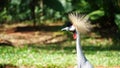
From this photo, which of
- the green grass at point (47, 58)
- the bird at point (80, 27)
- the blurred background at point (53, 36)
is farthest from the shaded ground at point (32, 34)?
the bird at point (80, 27)

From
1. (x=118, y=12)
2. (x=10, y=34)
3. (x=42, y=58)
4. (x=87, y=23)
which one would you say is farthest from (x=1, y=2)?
(x=87, y=23)

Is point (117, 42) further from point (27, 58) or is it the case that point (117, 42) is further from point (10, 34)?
point (27, 58)

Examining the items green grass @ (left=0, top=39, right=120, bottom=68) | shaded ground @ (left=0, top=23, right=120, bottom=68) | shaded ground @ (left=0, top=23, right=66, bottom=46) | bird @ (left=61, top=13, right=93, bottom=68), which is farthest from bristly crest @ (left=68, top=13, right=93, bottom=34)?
shaded ground @ (left=0, top=23, right=66, bottom=46)

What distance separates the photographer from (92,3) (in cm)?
1753

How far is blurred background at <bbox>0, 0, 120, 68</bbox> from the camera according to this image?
10.2 m

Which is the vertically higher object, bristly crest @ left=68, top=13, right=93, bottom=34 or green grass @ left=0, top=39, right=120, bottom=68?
bristly crest @ left=68, top=13, right=93, bottom=34

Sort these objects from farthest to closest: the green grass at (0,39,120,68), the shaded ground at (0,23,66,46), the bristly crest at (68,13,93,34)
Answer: the shaded ground at (0,23,66,46) < the green grass at (0,39,120,68) < the bristly crest at (68,13,93,34)

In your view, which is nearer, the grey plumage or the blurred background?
the grey plumage

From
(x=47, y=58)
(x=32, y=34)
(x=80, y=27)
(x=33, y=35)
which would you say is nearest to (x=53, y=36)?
(x=33, y=35)

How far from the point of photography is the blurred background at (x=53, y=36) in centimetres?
1023

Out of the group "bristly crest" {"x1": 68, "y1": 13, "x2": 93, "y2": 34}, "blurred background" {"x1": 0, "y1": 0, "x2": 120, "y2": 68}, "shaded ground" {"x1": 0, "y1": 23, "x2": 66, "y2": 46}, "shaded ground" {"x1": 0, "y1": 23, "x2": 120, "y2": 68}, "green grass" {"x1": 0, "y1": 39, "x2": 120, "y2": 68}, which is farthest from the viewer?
"shaded ground" {"x1": 0, "y1": 23, "x2": 66, "y2": 46}

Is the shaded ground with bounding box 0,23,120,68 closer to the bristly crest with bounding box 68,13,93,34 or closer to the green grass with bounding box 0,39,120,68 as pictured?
the green grass with bounding box 0,39,120,68

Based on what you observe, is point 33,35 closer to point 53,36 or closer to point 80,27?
point 53,36

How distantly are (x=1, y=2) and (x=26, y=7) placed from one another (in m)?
2.06
